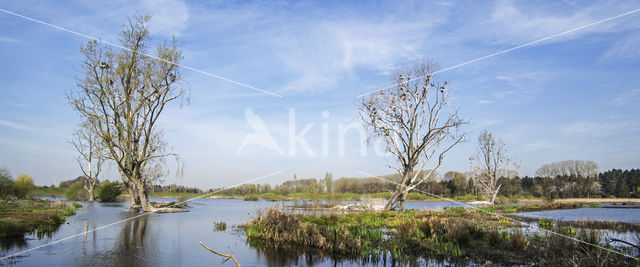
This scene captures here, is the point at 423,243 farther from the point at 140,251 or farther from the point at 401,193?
the point at 401,193

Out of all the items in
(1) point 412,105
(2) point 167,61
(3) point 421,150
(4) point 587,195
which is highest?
(2) point 167,61

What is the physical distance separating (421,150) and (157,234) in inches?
742

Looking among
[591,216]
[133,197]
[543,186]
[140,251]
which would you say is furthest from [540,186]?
[140,251]

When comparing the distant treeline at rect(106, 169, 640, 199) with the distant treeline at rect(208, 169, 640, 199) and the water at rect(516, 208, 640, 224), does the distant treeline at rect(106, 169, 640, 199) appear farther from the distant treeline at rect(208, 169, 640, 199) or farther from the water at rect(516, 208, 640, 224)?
the water at rect(516, 208, 640, 224)

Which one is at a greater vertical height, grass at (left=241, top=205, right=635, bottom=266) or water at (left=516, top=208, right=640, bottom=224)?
grass at (left=241, top=205, right=635, bottom=266)

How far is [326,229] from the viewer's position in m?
12.7

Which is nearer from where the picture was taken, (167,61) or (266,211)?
(266,211)

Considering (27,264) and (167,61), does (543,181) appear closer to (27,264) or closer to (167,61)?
(167,61)

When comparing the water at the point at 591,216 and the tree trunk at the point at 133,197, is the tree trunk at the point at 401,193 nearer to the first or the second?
the water at the point at 591,216

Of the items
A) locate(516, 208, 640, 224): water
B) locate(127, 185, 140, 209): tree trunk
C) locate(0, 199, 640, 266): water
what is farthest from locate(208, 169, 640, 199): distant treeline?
locate(0, 199, 640, 266): water

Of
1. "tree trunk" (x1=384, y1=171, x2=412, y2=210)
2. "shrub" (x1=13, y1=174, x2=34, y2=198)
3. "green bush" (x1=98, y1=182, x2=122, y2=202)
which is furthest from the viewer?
"green bush" (x1=98, y1=182, x2=122, y2=202)

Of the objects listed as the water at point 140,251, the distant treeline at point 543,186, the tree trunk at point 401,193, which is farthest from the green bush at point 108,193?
the tree trunk at point 401,193

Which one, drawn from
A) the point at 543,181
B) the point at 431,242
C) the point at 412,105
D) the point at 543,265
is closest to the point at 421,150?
the point at 412,105

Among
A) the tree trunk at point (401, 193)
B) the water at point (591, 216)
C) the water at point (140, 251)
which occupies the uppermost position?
the tree trunk at point (401, 193)
